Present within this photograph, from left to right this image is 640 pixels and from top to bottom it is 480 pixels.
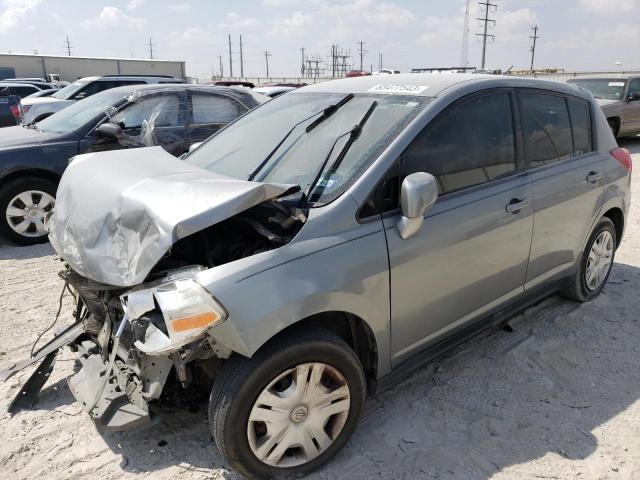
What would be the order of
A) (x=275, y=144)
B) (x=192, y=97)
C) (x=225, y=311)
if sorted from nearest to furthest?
(x=225, y=311) → (x=275, y=144) → (x=192, y=97)

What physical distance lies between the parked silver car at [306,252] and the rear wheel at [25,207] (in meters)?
3.05

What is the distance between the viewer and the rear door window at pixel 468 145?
8.87 ft

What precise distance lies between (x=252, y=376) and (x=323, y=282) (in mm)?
494

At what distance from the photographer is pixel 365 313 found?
7.95 feet

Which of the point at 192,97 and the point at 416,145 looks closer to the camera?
the point at 416,145

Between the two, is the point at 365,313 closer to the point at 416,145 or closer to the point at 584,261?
the point at 416,145

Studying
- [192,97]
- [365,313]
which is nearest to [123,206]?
[365,313]

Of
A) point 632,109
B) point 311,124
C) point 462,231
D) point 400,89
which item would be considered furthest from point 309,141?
point 632,109

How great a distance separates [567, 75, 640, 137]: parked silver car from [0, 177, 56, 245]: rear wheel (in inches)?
462

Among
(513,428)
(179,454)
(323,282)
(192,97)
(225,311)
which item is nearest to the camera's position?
(225,311)

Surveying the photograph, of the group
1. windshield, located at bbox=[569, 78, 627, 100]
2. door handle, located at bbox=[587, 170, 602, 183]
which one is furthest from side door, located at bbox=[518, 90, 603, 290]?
windshield, located at bbox=[569, 78, 627, 100]

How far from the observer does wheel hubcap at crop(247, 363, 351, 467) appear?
87.7 inches

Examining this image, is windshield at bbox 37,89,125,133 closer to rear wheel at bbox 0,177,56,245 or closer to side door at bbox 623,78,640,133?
rear wheel at bbox 0,177,56,245

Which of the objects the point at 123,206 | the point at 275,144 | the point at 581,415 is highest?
the point at 275,144
